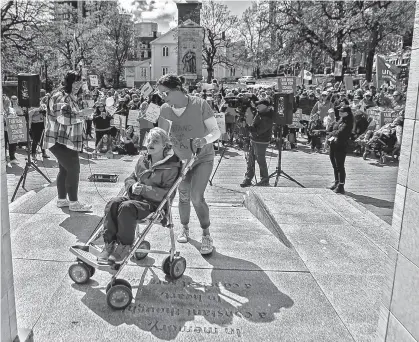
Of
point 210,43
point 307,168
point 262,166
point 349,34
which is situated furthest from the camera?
point 210,43

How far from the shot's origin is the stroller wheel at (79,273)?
3553mm

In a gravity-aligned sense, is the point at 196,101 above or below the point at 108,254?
above

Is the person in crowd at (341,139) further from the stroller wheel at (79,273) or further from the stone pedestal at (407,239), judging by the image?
the stone pedestal at (407,239)

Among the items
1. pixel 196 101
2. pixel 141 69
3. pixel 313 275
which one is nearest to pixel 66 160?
pixel 196 101

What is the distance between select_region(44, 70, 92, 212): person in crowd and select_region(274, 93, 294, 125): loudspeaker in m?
4.06

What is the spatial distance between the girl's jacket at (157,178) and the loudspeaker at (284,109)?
193 inches

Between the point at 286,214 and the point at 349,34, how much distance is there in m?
26.8

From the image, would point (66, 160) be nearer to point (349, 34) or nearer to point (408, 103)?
point (408, 103)

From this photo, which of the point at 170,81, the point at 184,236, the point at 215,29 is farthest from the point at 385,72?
the point at 215,29

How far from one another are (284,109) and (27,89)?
4538 mm

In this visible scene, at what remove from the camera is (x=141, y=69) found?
Result: 72688 mm

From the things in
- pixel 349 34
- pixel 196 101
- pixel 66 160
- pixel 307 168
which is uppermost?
pixel 349 34

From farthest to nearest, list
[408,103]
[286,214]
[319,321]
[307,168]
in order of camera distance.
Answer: [307,168]
[286,214]
[319,321]
[408,103]

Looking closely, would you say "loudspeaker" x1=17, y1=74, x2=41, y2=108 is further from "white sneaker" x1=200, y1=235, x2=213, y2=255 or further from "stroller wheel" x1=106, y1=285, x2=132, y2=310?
"stroller wheel" x1=106, y1=285, x2=132, y2=310
